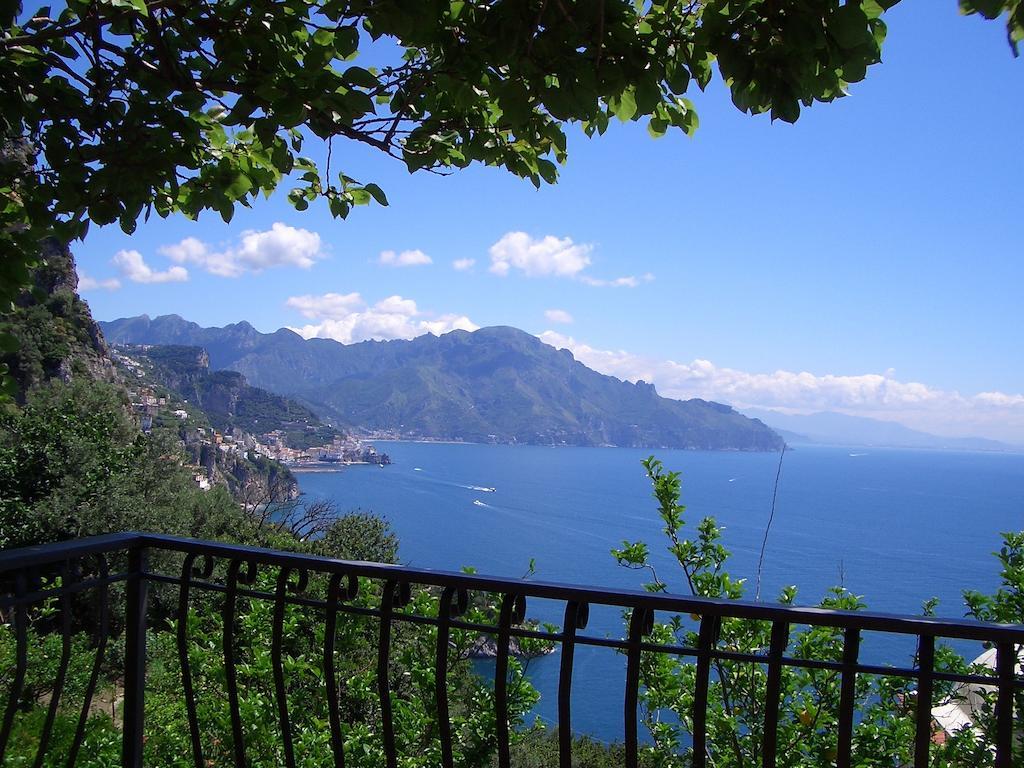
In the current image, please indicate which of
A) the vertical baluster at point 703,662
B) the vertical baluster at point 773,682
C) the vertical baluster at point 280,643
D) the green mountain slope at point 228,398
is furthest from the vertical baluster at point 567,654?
the green mountain slope at point 228,398

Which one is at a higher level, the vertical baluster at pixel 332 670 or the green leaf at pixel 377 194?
the green leaf at pixel 377 194

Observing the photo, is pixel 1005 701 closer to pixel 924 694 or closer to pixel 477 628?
pixel 924 694

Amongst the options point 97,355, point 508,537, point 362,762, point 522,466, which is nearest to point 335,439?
point 522,466

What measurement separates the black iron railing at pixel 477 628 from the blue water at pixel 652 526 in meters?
→ 10.2

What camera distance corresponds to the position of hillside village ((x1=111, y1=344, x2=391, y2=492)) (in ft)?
182

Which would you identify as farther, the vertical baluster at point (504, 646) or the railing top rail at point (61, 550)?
the railing top rail at point (61, 550)

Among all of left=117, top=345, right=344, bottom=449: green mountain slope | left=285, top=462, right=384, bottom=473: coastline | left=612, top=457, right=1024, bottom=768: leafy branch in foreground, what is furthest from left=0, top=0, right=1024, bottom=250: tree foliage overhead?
left=117, top=345, right=344, bottom=449: green mountain slope

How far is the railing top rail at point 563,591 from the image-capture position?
1181 millimetres

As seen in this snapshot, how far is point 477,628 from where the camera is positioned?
1.45 meters

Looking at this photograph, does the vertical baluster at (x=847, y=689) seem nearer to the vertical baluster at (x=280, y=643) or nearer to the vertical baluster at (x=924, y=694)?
the vertical baluster at (x=924, y=694)

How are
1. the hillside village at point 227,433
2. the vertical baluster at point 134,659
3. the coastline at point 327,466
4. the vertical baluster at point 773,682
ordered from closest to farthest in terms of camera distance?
the vertical baluster at point 773,682
the vertical baluster at point 134,659
the hillside village at point 227,433
the coastline at point 327,466

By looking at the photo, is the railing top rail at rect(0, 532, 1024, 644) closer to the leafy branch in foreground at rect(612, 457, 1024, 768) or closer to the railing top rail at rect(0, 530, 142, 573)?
the railing top rail at rect(0, 530, 142, 573)

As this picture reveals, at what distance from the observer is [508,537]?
2231 inches

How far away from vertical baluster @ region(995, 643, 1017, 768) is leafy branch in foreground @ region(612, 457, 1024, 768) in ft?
5.09
